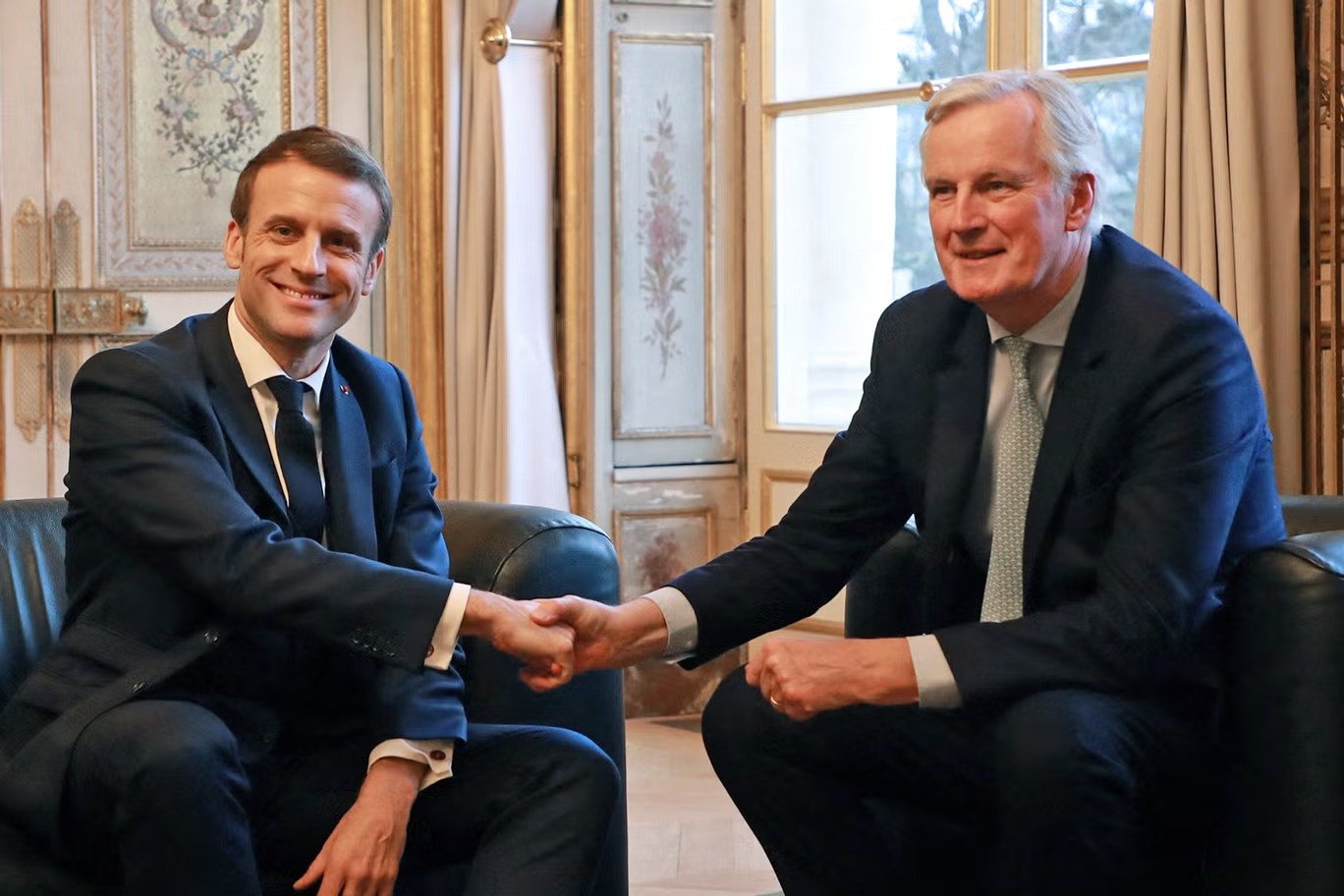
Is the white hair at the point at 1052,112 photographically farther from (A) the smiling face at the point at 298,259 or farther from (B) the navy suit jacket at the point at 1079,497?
(A) the smiling face at the point at 298,259

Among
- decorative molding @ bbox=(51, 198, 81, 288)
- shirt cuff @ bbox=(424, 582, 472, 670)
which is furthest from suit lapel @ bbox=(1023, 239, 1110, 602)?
decorative molding @ bbox=(51, 198, 81, 288)

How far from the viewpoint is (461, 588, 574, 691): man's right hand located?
2014mm

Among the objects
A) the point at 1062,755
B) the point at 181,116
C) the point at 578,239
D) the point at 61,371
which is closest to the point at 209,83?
the point at 181,116

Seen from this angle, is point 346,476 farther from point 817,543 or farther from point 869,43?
point 869,43

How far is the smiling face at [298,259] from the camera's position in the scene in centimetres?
206

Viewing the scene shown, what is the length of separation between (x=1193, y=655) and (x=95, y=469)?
128 cm

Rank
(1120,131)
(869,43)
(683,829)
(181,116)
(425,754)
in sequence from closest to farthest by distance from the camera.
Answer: (425,754) < (683,829) < (1120,131) < (869,43) < (181,116)

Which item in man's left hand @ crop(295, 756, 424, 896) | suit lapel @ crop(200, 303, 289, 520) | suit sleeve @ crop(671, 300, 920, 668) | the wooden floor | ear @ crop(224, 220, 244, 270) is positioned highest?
ear @ crop(224, 220, 244, 270)

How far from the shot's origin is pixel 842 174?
4.54 m

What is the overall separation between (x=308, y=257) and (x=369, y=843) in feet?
2.27

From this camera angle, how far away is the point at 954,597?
2215mm

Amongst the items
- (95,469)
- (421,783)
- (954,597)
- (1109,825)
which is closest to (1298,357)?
(954,597)

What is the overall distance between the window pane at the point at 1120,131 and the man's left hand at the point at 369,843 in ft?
8.33

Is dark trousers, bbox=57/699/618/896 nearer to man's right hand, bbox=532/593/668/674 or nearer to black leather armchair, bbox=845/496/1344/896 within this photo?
man's right hand, bbox=532/593/668/674
